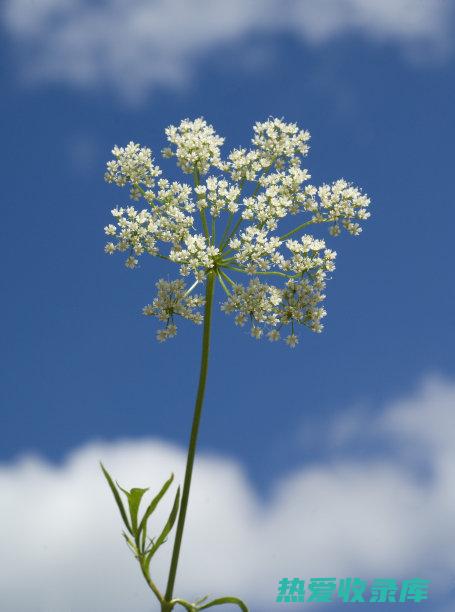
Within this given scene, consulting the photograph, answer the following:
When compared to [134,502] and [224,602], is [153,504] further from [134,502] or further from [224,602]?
[224,602]

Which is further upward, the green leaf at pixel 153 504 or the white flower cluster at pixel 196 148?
the white flower cluster at pixel 196 148

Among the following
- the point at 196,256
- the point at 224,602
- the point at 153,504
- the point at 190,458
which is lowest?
the point at 224,602

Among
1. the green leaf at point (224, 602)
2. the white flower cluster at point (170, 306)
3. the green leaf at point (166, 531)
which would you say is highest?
the white flower cluster at point (170, 306)

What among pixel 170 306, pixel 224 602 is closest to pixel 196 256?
pixel 170 306

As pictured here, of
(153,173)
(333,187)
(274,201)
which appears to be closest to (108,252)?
(153,173)

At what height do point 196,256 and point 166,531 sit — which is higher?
point 196,256

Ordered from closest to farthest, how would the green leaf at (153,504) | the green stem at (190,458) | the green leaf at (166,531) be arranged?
1. the green stem at (190,458)
2. the green leaf at (166,531)
3. the green leaf at (153,504)

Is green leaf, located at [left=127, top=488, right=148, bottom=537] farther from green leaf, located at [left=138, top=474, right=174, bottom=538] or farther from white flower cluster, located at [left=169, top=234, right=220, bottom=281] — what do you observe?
white flower cluster, located at [left=169, top=234, right=220, bottom=281]

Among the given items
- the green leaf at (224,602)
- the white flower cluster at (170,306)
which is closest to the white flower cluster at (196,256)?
the white flower cluster at (170,306)

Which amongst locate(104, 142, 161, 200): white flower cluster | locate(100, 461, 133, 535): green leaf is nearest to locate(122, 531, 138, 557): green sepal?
locate(100, 461, 133, 535): green leaf

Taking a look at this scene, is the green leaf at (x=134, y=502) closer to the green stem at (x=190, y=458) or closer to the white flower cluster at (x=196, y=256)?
the green stem at (x=190, y=458)
